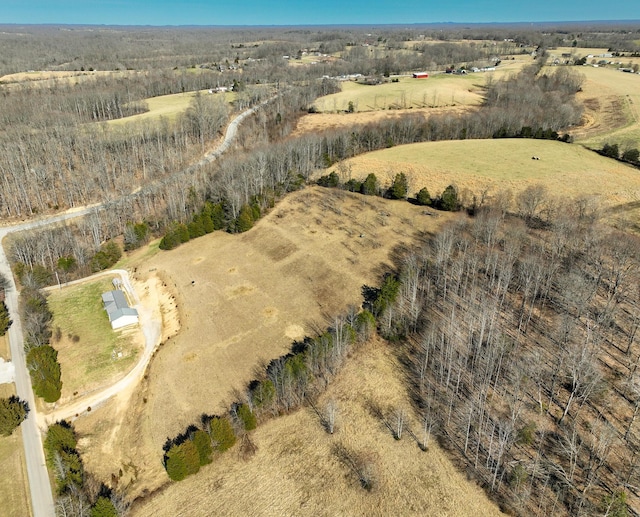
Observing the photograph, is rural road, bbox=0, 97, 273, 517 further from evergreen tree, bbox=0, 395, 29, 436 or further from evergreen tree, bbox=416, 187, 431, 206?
evergreen tree, bbox=416, 187, 431, 206

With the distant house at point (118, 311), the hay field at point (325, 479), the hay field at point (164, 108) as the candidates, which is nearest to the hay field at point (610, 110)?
the hay field at point (325, 479)

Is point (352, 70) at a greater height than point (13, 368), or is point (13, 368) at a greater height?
point (352, 70)

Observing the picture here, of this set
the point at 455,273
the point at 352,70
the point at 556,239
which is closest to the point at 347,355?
the point at 455,273

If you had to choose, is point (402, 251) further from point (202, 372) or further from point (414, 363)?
point (202, 372)

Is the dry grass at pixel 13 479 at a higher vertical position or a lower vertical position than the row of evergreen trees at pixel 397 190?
lower

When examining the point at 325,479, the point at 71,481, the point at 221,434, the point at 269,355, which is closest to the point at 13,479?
the point at 71,481

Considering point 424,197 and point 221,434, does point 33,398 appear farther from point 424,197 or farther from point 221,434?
point 424,197

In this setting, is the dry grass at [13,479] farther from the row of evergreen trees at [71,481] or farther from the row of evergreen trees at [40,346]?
the row of evergreen trees at [40,346]
